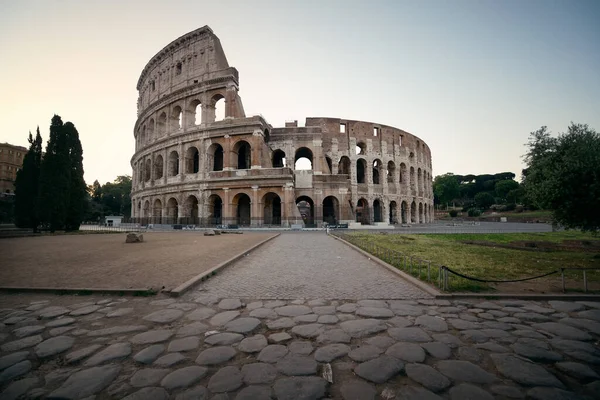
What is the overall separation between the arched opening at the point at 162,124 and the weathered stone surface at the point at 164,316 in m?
33.2

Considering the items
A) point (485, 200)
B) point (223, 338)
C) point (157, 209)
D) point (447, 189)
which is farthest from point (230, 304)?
point (447, 189)

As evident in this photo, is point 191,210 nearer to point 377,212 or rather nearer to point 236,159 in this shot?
point 236,159

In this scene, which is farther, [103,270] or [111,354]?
[103,270]

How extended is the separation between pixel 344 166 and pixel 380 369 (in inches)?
1299

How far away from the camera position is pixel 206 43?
28922 millimetres

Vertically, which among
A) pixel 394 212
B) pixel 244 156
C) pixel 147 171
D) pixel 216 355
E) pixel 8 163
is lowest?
pixel 216 355

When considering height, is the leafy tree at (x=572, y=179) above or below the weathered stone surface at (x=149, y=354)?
above

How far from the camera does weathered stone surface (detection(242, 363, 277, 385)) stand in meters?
2.01

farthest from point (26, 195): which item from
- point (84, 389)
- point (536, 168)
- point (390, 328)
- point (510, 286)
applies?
point (536, 168)

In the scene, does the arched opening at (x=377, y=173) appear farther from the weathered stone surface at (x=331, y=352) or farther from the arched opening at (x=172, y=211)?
the weathered stone surface at (x=331, y=352)

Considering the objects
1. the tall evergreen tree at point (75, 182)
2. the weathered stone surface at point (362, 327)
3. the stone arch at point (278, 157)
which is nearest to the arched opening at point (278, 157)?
the stone arch at point (278, 157)

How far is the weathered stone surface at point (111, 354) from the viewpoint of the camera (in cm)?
230

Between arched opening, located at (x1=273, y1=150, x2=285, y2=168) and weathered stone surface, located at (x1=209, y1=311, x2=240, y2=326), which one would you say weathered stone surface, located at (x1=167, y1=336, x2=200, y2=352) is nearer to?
weathered stone surface, located at (x1=209, y1=311, x2=240, y2=326)

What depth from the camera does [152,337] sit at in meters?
2.81
